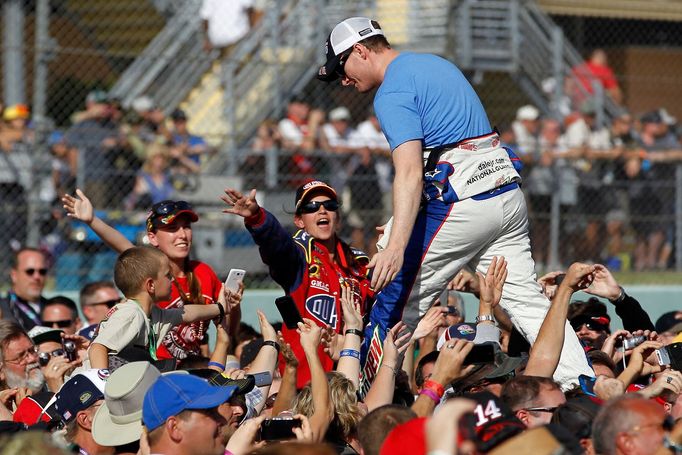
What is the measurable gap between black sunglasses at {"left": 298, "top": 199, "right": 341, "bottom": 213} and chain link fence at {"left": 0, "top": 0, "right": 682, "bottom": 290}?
7.94 ft

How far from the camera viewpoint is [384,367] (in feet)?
17.8

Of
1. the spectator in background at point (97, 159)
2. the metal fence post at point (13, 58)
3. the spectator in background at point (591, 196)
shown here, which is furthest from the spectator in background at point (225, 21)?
the spectator in background at point (591, 196)

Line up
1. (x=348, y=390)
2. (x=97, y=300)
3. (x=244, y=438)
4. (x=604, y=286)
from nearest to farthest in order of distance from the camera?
(x=244, y=438) → (x=348, y=390) → (x=604, y=286) → (x=97, y=300)

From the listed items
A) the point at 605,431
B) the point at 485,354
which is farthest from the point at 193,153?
the point at 605,431

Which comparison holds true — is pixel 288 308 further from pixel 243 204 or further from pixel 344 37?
→ pixel 344 37

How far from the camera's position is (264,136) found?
1205 cm

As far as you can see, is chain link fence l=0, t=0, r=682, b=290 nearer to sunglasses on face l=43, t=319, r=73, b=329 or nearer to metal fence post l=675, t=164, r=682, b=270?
metal fence post l=675, t=164, r=682, b=270

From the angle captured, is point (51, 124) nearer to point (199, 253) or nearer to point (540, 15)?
point (199, 253)

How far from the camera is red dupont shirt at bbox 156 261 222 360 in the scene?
272 inches

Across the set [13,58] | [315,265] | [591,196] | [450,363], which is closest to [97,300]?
[315,265]

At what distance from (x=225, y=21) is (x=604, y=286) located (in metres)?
9.13

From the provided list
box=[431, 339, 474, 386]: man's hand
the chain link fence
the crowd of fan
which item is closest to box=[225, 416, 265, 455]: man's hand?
the crowd of fan

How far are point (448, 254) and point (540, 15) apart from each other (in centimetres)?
1070

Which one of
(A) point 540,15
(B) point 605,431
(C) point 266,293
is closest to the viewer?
(B) point 605,431
